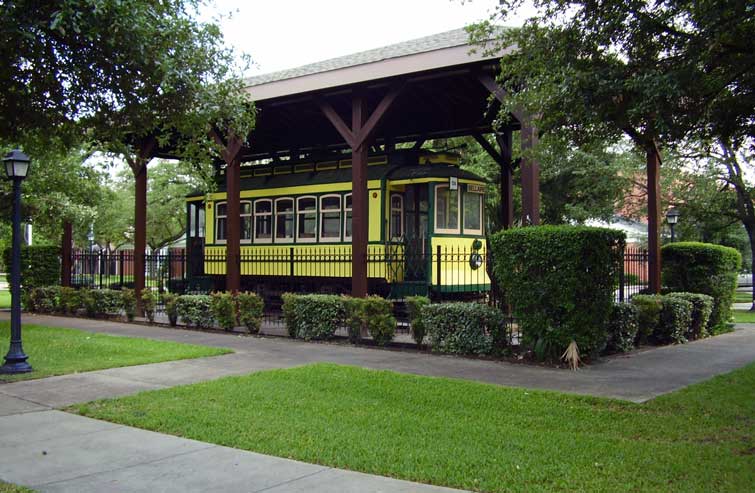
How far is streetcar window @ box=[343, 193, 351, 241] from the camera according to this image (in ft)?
57.3

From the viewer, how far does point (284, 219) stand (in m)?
19.1

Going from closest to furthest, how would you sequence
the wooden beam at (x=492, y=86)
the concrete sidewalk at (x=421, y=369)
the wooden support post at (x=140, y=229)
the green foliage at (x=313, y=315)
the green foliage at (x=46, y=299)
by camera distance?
the concrete sidewalk at (x=421, y=369), the wooden beam at (x=492, y=86), the green foliage at (x=313, y=315), the wooden support post at (x=140, y=229), the green foliage at (x=46, y=299)

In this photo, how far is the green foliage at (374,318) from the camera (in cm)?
1299

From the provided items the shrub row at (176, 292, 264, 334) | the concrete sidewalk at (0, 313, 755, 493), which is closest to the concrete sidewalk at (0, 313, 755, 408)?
the concrete sidewalk at (0, 313, 755, 493)

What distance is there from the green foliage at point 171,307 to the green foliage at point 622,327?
32.8ft

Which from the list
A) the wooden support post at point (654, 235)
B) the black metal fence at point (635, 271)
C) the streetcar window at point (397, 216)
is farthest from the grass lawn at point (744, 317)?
the streetcar window at point (397, 216)

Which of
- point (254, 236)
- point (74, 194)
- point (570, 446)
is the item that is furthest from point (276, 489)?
point (74, 194)

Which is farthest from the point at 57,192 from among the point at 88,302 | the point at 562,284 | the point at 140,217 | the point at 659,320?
the point at 659,320

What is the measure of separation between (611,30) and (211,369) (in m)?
7.25

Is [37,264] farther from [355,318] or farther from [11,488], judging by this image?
[11,488]

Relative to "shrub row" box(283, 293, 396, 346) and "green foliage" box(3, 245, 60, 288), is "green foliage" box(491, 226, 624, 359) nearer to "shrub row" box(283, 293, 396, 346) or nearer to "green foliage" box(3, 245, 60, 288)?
"shrub row" box(283, 293, 396, 346)

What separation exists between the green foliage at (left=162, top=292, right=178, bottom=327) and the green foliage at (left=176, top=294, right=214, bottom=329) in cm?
9

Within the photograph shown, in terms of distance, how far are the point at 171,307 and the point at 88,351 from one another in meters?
4.45

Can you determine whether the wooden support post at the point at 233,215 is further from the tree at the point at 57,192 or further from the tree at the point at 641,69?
the tree at the point at 641,69
